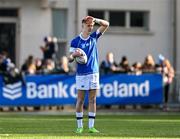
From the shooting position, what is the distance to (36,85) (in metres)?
28.8

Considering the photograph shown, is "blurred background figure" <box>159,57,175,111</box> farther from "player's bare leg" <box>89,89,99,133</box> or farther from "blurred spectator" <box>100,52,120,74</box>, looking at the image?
"player's bare leg" <box>89,89,99,133</box>

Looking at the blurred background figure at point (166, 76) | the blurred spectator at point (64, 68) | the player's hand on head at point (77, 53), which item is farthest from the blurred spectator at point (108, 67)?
the player's hand on head at point (77, 53)

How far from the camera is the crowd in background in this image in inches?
1140

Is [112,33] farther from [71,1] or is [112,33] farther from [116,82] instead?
[116,82]

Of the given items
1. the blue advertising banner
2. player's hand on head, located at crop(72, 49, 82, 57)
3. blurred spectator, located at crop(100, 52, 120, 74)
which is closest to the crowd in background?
blurred spectator, located at crop(100, 52, 120, 74)

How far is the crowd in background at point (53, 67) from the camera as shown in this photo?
29.0m

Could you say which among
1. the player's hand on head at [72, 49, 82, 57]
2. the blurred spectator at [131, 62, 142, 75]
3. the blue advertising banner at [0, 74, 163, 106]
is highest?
the player's hand on head at [72, 49, 82, 57]

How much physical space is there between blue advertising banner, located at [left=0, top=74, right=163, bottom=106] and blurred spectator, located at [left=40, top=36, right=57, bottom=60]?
2869 millimetres

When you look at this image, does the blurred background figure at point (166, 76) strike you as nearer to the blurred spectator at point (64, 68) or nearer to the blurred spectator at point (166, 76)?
the blurred spectator at point (166, 76)

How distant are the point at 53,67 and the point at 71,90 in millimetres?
1896

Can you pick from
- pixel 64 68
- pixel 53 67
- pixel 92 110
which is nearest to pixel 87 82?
pixel 92 110

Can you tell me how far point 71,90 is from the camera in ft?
95.1

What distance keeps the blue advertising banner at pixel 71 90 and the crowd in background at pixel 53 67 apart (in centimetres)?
39

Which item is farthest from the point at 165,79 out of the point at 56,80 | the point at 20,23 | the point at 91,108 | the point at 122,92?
the point at 91,108
